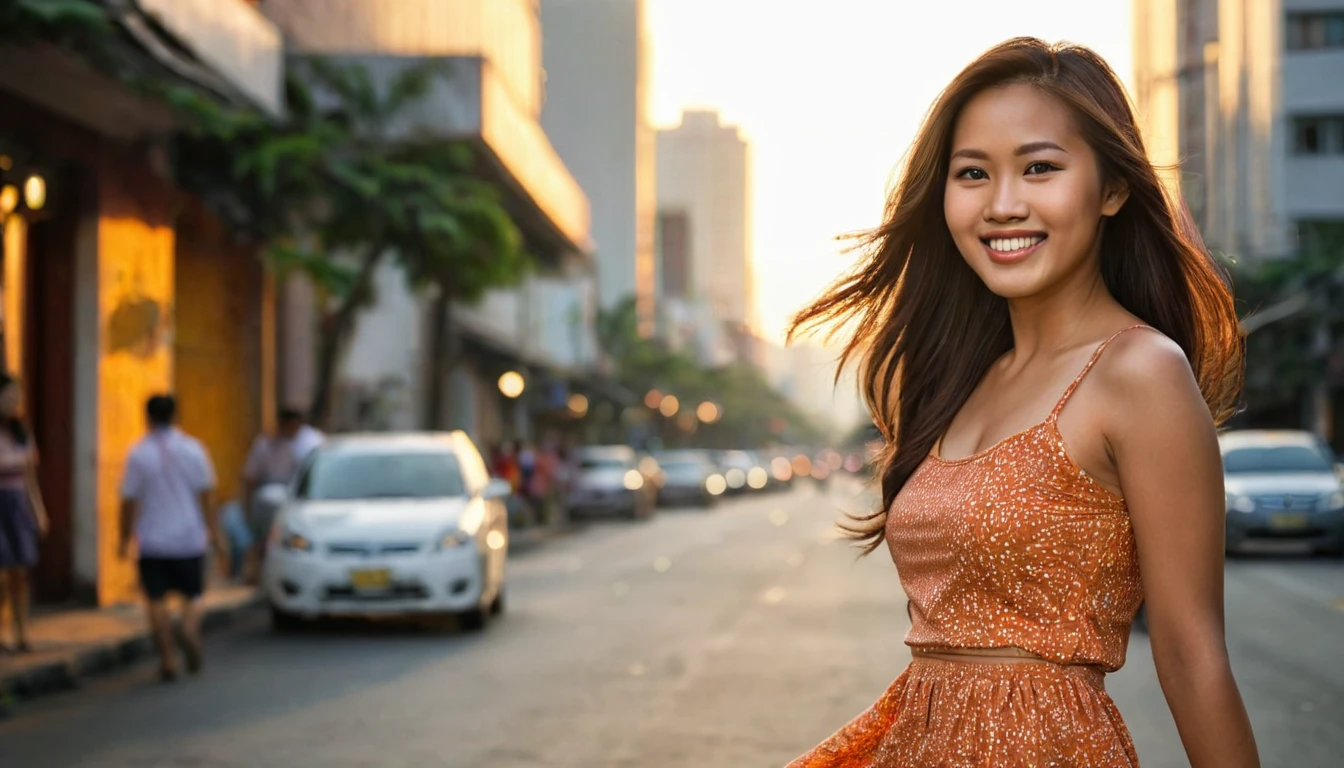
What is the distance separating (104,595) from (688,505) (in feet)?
115

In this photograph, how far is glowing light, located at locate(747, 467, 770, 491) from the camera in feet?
232

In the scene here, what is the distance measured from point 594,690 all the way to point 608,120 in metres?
114

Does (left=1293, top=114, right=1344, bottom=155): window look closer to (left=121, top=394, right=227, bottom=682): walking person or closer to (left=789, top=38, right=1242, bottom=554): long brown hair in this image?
(left=121, top=394, right=227, bottom=682): walking person

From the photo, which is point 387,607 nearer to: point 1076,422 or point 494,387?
point 1076,422

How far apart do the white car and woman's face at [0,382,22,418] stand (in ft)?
9.03

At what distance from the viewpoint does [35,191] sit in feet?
49.4

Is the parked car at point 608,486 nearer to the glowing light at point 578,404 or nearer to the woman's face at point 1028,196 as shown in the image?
the glowing light at point 578,404

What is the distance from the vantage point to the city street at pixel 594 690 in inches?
323

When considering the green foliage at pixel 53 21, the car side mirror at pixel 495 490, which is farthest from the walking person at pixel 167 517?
the car side mirror at pixel 495 490

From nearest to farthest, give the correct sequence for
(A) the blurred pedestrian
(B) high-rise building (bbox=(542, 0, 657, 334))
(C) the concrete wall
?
(C) the concrete wall < (A) the blurred pedestrian < (B) high-rise building (bbox=(542, 0, 657, 334))

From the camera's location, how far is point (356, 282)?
63.6 ft

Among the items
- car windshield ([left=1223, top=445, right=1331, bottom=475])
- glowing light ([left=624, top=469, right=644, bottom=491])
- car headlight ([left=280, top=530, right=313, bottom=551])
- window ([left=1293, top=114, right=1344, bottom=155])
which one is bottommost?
glowing light ([left=624, top=469, right=644, bottom=491])

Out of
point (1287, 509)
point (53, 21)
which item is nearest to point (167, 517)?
point (53, 21)

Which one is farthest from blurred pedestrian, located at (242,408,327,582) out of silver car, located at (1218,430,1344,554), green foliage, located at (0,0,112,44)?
silver car, located at (1218,430,1344,554)
